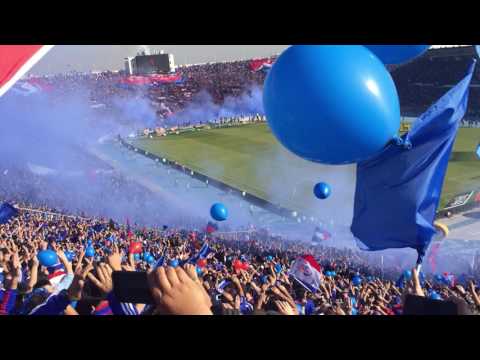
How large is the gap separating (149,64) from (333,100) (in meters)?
41.4

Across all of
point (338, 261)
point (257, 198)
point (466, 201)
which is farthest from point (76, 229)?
point (466, 201)

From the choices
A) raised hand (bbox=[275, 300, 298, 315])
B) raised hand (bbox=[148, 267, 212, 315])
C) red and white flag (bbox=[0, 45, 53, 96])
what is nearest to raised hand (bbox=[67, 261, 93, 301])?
raised hand (bbox=[148, 267, 212, 315])

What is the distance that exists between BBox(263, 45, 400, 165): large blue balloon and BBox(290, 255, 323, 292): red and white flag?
1.85m

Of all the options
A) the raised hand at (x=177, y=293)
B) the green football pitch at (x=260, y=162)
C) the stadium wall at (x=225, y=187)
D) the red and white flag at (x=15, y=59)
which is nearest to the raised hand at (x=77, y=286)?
the raised hand at (x=177, y=293)

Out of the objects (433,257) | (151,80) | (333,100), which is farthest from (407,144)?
(151,80)

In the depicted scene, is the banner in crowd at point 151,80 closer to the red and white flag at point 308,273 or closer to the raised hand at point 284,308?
the red and white flag at point 308,273

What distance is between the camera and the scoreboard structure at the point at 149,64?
42.2m

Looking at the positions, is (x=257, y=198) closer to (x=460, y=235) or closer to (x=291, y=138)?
(x=460, y=235)

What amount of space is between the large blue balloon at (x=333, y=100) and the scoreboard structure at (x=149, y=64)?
4048 cm

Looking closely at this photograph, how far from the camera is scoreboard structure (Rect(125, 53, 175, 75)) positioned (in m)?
42.2

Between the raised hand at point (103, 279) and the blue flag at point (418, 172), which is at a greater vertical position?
the blue flag at point (418, 172)

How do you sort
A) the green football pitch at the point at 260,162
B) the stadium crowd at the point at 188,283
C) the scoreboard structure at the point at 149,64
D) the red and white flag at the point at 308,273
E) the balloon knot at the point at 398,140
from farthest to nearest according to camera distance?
the scoreboard structure at the point at 149,64
the green football pitch at the point at 260,162
the red and white flag at the point at 308,273
the balloon knot at the point at 398,140
the stadium crowd at the point at 188,283

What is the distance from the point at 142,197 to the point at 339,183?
23.6 ft

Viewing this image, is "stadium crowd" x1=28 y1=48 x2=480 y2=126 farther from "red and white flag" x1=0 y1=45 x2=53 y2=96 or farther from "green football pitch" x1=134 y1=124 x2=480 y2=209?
"red and white flag" x1=0 y1=45 x2=53 y2=96
